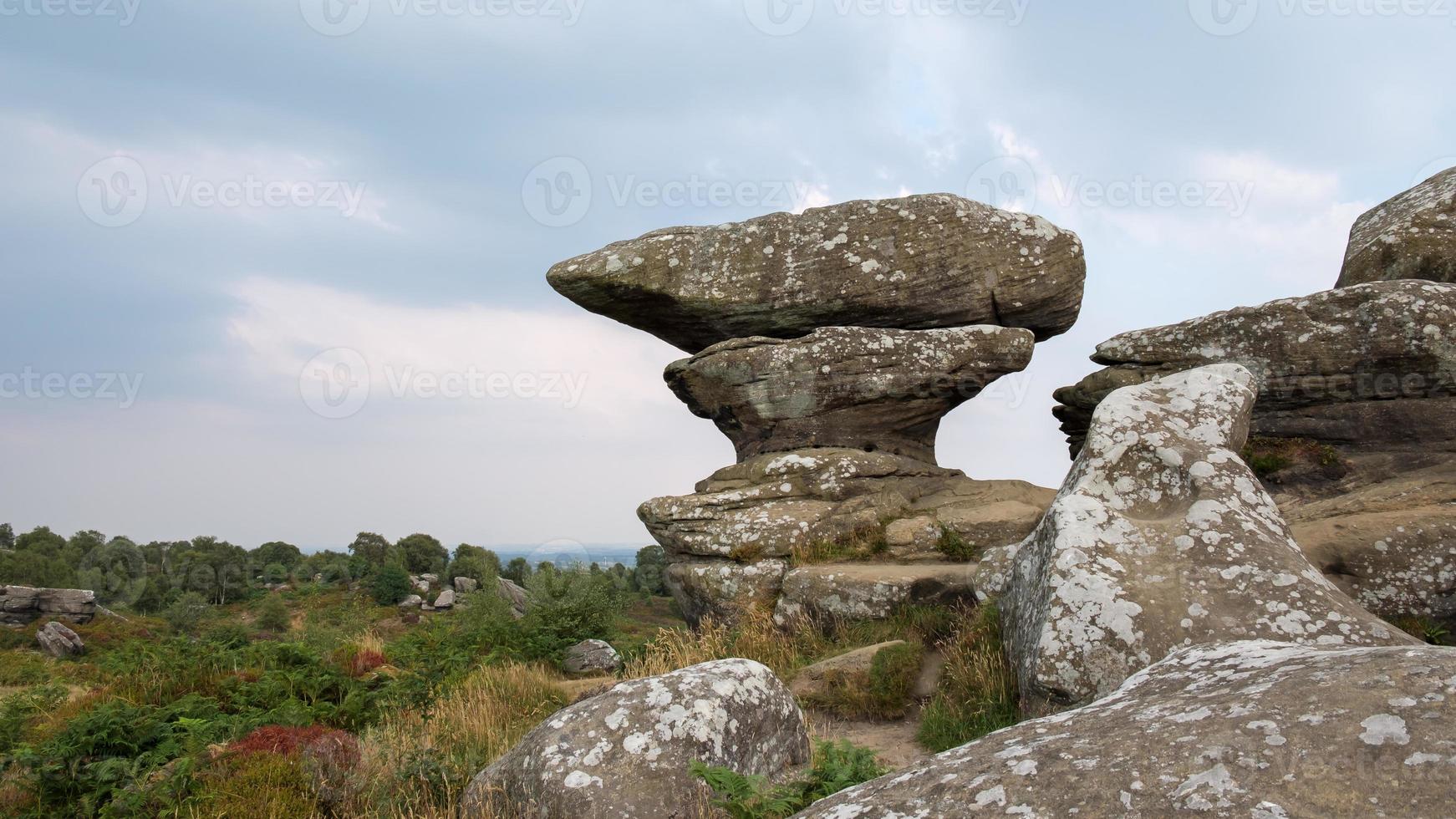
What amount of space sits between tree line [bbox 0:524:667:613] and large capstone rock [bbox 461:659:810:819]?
124 feet

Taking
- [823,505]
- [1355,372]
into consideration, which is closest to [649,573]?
[823,505]

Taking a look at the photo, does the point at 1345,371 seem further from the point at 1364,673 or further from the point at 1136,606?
the point at 1364,673

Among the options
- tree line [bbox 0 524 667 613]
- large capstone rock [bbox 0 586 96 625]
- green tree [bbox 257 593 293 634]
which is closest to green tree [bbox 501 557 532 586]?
tree line [bbox 0 524 667 613]

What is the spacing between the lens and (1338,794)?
105 inches

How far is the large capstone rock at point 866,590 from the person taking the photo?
12297mm

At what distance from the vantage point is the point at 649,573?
56469mm

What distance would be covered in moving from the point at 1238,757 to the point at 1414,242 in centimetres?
1661

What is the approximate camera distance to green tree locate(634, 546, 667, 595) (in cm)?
5344

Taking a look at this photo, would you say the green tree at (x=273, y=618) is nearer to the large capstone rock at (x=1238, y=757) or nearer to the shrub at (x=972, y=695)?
the shrub at (x=972, y=695)

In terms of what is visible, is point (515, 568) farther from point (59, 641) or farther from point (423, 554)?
point (59, 641)

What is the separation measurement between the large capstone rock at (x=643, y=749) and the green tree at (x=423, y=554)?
5778 cm

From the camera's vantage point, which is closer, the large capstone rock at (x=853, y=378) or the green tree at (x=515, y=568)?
the large capstone rock at (x=853, y=378)

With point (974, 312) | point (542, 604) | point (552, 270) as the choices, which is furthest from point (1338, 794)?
point (552, 270)

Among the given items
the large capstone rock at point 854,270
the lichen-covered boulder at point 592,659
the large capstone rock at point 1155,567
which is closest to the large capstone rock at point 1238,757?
the large capstone rock at point 1155,567
